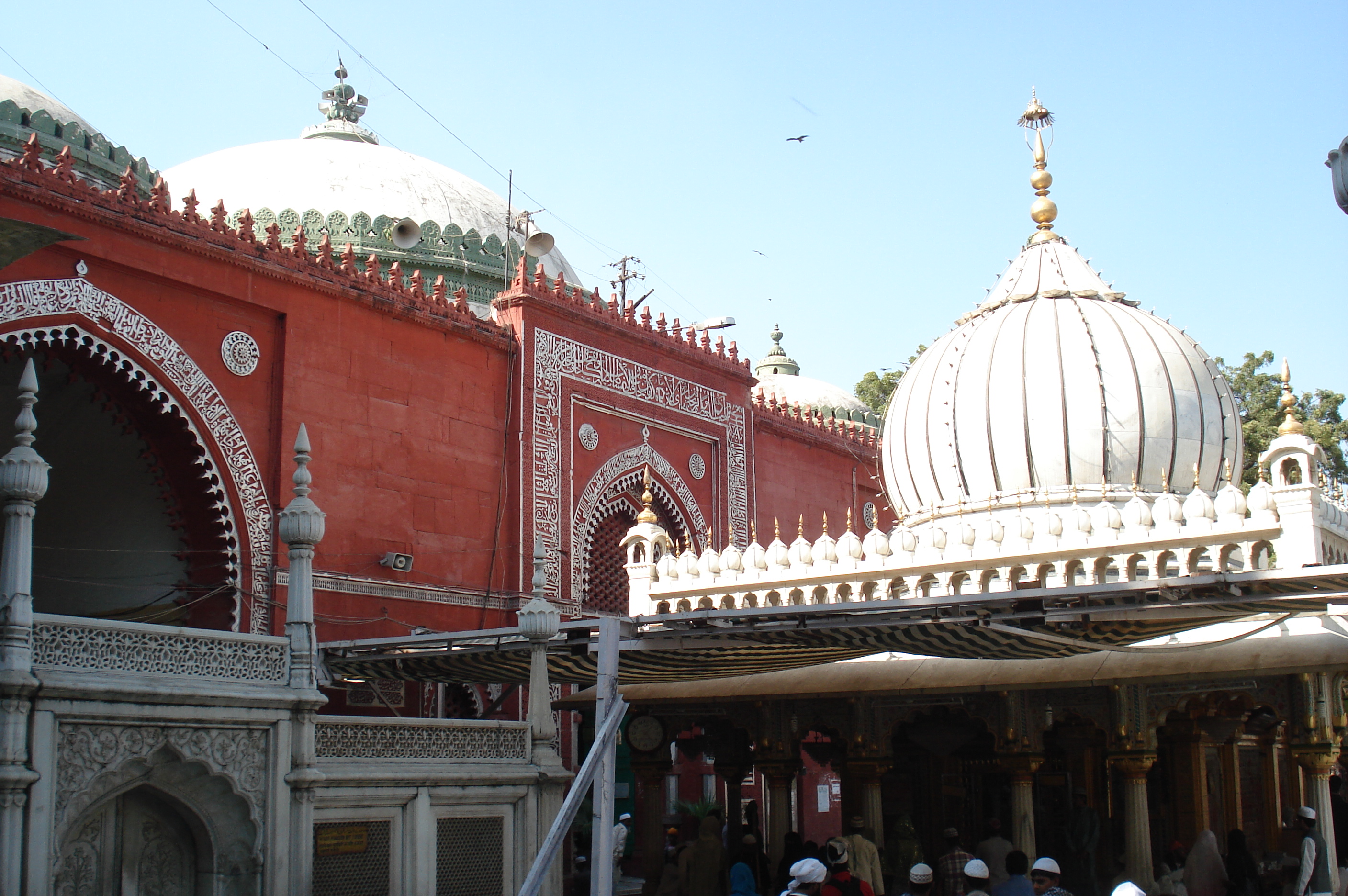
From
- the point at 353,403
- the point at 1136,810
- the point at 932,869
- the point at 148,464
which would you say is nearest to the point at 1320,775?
the point at 1136,810

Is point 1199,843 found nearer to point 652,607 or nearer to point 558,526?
point 652,607

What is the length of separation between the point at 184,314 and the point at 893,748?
6.72m

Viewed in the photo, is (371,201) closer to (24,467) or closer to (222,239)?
(222,239)

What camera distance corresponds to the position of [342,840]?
7.05 meters

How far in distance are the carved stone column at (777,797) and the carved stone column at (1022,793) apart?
189 centimetres

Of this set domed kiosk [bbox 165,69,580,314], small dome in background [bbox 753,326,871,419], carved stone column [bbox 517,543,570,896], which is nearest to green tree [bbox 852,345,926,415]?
small dome in background [bbox 753,326,871,419]

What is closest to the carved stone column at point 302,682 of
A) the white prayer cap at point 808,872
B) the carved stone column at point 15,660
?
the carved stone column at point 15,660

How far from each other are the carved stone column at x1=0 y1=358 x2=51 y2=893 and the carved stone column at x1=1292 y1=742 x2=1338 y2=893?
6959 millimetres

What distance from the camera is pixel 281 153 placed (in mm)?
16422

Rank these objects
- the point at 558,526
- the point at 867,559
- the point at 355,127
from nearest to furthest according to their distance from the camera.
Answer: the point at 867,559 < the point at 558,526 < the point at 355,127

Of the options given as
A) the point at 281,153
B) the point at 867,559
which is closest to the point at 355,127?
the point at 281,153

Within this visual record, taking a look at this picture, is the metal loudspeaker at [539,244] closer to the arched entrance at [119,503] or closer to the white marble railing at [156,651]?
the arched entrance at [119,503]

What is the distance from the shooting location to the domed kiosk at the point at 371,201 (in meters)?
14.7

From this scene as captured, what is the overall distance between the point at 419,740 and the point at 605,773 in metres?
1.28
